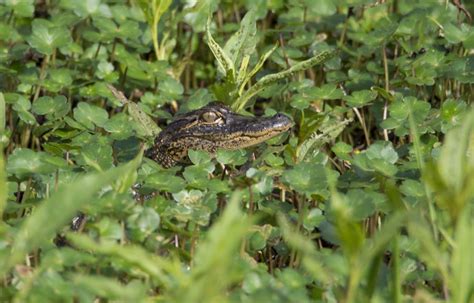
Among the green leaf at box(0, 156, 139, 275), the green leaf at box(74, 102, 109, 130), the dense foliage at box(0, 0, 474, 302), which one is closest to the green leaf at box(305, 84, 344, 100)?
the dense foliage at box(0, 0, 474, 302)

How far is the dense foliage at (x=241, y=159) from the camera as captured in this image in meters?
3.13

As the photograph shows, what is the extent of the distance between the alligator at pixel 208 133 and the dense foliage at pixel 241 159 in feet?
0.30

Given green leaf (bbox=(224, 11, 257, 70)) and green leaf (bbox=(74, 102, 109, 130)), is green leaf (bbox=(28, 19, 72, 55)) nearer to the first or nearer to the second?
green leaf (bbox=(74, 102, 109, 130))

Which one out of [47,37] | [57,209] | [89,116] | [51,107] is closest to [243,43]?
[89,116]

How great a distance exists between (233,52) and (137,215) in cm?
152

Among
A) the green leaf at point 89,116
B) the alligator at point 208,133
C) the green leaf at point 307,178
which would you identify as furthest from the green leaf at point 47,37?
the green leaf at point 307,178

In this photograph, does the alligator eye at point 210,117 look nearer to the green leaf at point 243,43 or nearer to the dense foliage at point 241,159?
the dense foliage at point 241,159

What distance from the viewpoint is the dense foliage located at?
3131 mm

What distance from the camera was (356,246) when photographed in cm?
303

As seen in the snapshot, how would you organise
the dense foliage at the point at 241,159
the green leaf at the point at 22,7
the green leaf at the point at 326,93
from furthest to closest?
the green leaf at the point at 22,7
the green leaf at the point at 326,93
the dense foliage at the point at 241,159

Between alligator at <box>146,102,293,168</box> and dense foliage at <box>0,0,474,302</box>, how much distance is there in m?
0.09

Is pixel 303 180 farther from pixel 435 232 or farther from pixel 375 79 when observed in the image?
pixel 375 79

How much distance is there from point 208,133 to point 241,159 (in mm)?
522

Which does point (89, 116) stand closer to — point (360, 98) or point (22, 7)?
point (22, 7)
